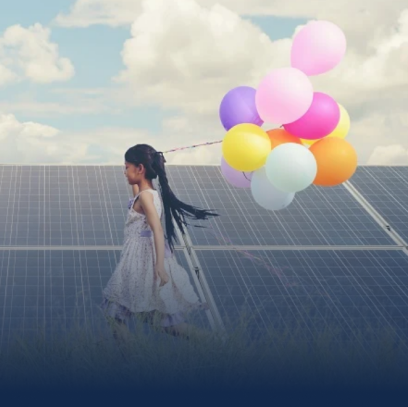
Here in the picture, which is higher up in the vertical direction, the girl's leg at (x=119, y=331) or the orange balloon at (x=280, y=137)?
the orange balloon at (x=280, y=137)

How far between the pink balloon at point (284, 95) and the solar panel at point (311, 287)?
197 centimetres

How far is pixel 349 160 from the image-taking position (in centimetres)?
836

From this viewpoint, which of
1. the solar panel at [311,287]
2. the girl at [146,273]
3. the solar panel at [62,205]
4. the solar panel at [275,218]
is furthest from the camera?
the solar panel at [275,218]

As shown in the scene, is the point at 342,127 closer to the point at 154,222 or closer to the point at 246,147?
the point at 246,147

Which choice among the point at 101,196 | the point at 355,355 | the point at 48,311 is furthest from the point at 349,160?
the point at 101,196

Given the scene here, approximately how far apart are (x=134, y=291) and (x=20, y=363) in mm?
1146

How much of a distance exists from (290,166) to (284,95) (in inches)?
24.9

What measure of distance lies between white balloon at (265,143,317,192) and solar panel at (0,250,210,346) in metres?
1.63

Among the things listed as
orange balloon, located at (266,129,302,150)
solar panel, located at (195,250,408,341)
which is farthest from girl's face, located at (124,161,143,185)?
solar panel, located at (195,250,408,341)

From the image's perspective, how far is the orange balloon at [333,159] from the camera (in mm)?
8320

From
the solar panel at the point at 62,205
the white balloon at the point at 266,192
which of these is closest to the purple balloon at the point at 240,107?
the white balloon at the point at 266,192

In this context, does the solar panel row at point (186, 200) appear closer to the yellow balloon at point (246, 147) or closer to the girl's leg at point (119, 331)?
the yellow balloon at point (246, 147)

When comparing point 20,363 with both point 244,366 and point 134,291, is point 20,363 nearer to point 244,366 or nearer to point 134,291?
point 134,291

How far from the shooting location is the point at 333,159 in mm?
8312
